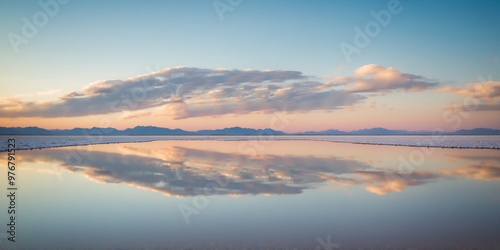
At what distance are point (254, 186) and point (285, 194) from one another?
212 cm

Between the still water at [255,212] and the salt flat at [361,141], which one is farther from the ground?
the salt flat at [361,141]

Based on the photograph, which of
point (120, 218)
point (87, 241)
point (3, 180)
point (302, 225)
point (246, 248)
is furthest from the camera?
point (3, 180)

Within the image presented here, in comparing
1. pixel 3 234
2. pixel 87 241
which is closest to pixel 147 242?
pixel 87 241

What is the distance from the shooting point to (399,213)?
10.5m

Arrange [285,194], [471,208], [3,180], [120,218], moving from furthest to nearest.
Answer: [3,180] < [285,194] < [471,208] < [120,218]

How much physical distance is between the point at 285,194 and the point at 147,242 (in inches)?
268

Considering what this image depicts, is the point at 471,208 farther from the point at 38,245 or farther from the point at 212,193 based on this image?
the point at 38,245

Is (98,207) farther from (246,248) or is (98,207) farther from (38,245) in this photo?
(246,248)

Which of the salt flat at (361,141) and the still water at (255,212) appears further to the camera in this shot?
the salt flat at (361,141)

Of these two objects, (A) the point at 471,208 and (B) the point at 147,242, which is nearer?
(B) the point at 147,242

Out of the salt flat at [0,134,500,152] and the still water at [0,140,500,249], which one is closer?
the still water at [0,140,500,249]

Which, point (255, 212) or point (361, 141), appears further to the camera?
point (361, 141)

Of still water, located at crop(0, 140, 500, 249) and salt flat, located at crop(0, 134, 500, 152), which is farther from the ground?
salt flat, located at crop(0, 134, 500, 152)

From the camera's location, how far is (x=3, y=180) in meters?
17.3
